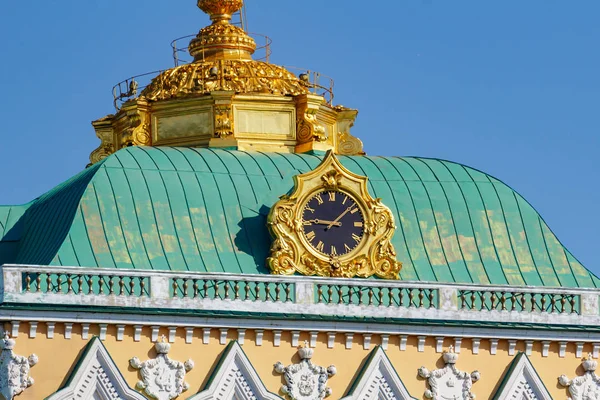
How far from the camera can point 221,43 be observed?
7925 cm

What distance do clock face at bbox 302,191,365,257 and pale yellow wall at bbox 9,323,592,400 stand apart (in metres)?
2.92

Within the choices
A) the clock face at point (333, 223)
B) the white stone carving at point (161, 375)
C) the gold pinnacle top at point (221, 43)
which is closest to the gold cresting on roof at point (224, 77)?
the gold pinnacle top at point (221, 43)

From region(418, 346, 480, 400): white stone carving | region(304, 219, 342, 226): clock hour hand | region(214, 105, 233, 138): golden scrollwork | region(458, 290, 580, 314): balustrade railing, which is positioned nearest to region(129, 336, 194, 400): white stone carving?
region(304, 219, 342, 226): clock hour hand

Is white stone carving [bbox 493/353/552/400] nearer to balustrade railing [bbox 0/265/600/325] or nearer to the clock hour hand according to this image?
balustrade railing [bbox 0/265/600/325]

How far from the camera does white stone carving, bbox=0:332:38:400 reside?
62.9 metres

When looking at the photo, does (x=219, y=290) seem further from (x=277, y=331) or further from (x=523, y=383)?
(x=523, y=383)

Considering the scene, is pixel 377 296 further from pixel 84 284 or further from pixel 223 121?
pixel 223 121

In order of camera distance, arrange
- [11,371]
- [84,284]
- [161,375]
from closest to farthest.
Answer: [11,371] → [161,375] → [84,284]

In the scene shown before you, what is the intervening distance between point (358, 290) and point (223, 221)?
3.85 meters

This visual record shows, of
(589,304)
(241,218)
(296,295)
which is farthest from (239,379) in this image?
(589,304)

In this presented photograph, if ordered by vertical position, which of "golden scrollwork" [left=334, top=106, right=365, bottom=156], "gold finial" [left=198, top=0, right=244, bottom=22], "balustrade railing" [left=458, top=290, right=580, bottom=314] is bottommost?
"balustrade railing" [left=458, top=290, right=580, bottom=314]

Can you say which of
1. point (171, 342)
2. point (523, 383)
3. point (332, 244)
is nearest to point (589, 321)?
point (523, 383)

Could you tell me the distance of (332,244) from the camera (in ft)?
224

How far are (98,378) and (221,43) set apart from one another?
58.2 feet
